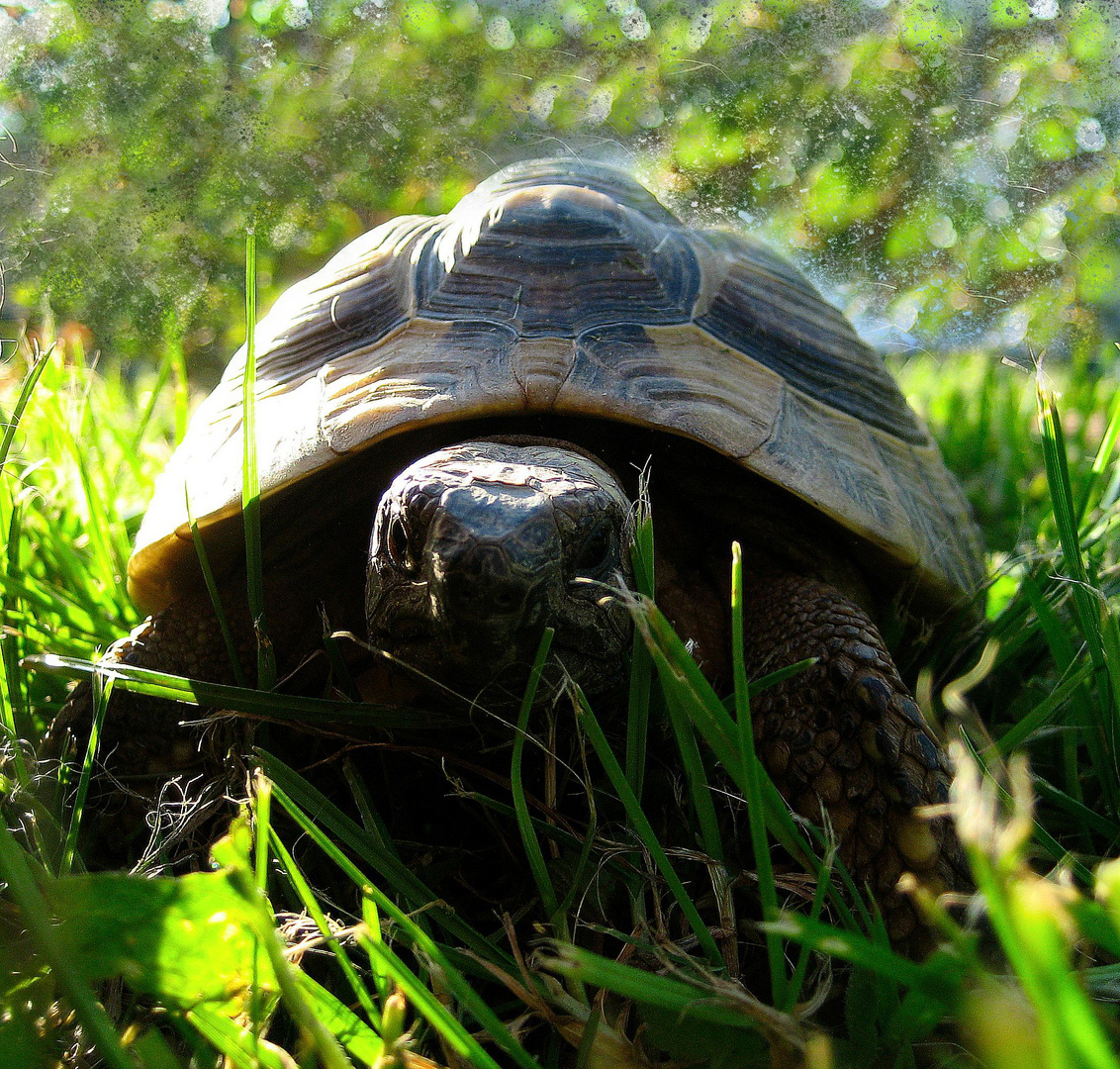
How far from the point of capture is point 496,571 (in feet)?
3.26

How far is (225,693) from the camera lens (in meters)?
1.21

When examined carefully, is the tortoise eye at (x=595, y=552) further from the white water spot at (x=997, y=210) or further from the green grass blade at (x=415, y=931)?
the white water spot at (x=997, y=210)

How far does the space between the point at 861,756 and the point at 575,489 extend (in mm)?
549

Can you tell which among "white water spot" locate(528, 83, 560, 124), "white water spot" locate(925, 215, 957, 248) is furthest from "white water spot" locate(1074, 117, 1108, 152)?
"white water spot" locate(528, 83, 560, 124)

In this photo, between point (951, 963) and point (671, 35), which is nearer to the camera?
point (951, 963)

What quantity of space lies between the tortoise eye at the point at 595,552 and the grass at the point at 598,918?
144 millimetres

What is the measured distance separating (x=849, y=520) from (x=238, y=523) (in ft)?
3.67

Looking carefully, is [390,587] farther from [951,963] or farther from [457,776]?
[951,963]

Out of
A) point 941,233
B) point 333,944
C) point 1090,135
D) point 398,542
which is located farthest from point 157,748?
point 1090,135

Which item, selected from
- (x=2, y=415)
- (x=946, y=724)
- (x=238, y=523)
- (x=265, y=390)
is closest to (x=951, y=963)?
(x=946, y=724)

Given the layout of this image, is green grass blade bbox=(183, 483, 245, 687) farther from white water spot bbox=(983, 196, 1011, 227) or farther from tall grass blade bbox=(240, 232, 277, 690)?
white water spot bbox=(983, 196, 1011, 227)

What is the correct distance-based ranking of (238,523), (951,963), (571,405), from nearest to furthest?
1. (951,963)
2. (571,405)
3. (238,523)

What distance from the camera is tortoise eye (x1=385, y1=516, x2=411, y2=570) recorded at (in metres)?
1.11

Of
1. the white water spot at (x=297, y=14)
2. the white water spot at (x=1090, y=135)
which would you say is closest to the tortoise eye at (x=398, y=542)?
the white water spot at (x=297, y=14)
